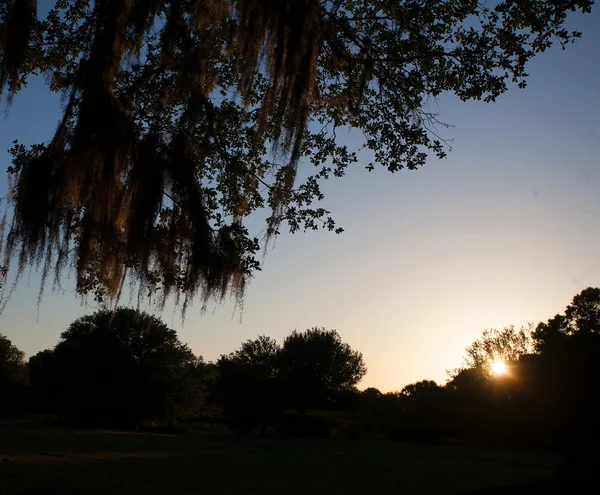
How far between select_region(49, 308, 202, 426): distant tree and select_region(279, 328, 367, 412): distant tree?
9.17m

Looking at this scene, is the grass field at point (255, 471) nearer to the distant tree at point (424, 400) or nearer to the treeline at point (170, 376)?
the distant tree at point (424, 400)

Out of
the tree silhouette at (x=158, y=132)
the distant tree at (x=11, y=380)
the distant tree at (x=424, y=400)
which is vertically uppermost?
the tree silhouette at (x=158, y=132)

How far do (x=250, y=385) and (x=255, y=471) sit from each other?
2679 centimetres

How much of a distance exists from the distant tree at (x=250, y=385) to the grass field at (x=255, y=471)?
17.6 meters

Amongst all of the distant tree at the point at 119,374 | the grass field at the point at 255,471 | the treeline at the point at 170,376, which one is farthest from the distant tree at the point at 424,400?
the distant tree at the point at 119,374

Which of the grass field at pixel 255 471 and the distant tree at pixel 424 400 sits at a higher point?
the distant tree at pixel 424 400

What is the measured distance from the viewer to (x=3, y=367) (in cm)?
5972

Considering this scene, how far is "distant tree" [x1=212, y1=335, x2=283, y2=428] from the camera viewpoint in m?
43.2

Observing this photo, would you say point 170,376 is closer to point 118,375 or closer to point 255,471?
point 118,375

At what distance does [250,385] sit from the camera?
43969 mm

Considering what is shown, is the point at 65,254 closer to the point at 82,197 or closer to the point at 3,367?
the point at 82,197

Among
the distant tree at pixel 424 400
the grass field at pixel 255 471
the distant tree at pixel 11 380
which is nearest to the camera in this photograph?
the distant tree at pixel 424 400

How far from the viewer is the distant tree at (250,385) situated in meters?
43.2

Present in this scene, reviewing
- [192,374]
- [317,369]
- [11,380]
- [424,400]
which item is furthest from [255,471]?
[11,380]
